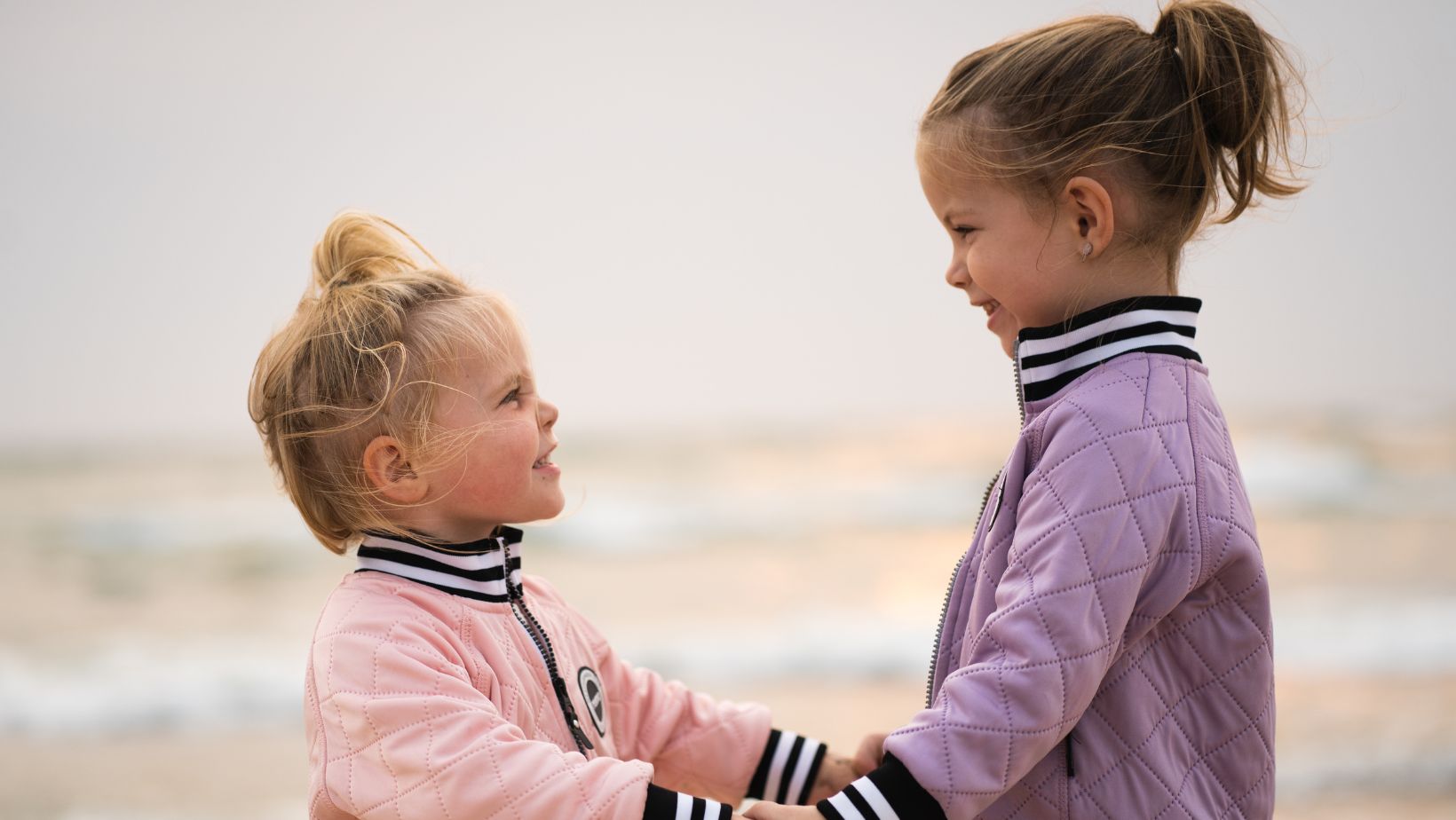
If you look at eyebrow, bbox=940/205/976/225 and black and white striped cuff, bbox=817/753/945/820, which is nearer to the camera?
black and white striped cuff, bbox=817/753/945/820

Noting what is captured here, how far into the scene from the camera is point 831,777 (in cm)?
186

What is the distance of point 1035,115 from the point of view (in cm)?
146

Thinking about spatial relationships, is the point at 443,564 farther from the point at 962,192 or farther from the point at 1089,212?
the point at 1089,212

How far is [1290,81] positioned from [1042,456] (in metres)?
0.56

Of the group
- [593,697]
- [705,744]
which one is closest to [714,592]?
[705,744]

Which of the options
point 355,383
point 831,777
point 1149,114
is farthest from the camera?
point 831,777

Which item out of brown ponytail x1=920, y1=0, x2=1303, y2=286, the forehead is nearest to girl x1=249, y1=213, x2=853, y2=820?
the forehead

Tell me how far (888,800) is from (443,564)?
628 millimetres

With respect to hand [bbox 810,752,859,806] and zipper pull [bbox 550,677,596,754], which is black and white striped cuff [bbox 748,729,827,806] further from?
zipper pull [bbox 550,677,596,754]

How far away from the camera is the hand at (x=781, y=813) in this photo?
138 cm

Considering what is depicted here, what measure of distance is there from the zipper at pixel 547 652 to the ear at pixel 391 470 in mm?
161

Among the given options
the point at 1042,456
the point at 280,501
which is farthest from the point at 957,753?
the point at 280,501

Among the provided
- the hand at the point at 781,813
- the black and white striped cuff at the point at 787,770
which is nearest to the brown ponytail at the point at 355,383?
the hand at the point at 781,813

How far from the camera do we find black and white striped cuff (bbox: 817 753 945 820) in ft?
4.39
